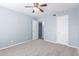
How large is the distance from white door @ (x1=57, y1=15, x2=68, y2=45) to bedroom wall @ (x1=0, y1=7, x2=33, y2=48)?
237cm

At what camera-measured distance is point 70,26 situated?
4.52 metres

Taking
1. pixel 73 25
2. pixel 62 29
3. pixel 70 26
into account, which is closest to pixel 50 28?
pixel 62 29

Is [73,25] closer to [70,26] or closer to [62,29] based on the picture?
[70,26]

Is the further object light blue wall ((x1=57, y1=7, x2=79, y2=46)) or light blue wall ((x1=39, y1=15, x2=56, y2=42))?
light blue wall ((x1=39, y1=15, x2=56, y2=42))

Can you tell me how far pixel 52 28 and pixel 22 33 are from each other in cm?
218

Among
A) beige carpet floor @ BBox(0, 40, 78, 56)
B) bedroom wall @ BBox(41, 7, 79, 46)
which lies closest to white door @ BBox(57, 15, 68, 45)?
bedroom wall @ BBox(41, 7, 79, 46)

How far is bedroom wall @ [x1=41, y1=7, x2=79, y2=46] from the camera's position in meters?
4.11

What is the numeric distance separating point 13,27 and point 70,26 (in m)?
3.29

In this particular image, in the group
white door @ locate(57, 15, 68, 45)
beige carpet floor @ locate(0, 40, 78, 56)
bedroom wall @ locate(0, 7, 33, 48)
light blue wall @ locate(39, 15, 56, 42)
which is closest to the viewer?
beige carpet floor @ locate(0, 40, 78, 56)

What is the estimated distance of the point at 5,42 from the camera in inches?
166

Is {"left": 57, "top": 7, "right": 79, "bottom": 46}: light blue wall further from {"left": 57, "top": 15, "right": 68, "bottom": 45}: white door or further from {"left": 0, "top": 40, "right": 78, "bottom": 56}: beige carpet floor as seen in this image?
{"left": 0, "top": 40, "right": 78, "bottom": 56}: beige carpet floor

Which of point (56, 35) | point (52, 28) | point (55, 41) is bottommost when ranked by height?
point (55, 41)

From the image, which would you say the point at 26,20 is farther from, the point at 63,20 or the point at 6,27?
the point at 63,20

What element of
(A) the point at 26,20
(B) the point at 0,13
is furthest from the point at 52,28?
(B) the point at 0,13
